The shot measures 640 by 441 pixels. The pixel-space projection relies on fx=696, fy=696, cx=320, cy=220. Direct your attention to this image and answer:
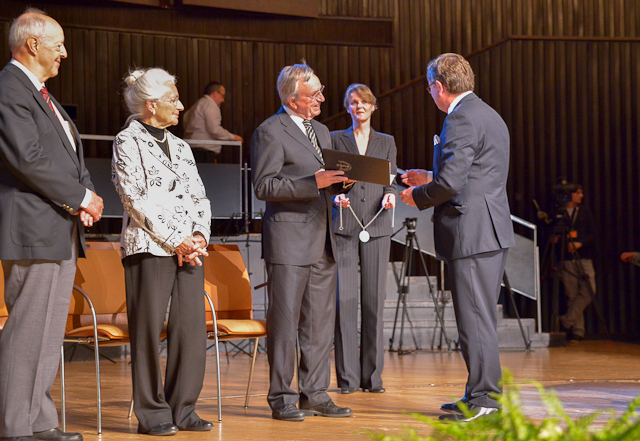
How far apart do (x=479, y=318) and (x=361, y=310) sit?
1067 mm

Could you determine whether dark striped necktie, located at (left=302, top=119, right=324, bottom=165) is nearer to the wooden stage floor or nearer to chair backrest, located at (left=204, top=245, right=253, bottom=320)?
chair backrest, located at (left=204, top=245, right=253, bottom=320)

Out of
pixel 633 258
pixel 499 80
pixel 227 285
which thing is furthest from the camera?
pixel 499 80

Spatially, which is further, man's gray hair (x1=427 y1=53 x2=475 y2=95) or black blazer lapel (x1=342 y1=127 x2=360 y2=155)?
black blazer lapel (x1=342 y1=127 x2=360 y2=155)

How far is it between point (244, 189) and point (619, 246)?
435 cm

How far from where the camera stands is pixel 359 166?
280cm

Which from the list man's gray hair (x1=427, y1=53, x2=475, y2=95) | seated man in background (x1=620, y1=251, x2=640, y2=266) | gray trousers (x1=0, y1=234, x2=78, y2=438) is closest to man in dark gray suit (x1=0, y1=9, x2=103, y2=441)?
gray trousers (x1=0, y1=234, x2=78, y2=438)

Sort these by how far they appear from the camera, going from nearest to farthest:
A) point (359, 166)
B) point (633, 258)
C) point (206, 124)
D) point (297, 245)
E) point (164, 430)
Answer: point (164, 430) → point (359, 166) → point (297, 245) → point (633, 258) → point (206, 124)

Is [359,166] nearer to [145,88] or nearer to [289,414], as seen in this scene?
[145,88]

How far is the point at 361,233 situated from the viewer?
3793 millimetres

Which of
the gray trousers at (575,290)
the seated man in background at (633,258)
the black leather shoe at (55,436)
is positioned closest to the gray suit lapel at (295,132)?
the black leather shoe at (55,436)

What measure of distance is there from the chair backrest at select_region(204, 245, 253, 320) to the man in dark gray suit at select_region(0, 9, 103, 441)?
992 millimetres

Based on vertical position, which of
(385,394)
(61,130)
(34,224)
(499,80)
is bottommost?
(385,394)

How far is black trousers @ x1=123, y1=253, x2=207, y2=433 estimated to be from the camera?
2613 millimetres

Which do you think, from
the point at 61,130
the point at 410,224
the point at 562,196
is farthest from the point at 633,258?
the point at 61,130
